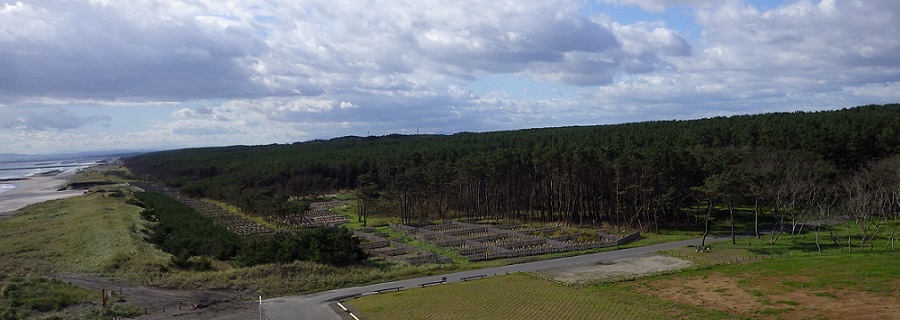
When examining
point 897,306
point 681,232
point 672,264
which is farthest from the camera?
point 681,232

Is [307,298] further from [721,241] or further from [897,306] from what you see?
[721,241]

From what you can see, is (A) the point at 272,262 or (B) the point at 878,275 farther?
(A) the point at 272,262

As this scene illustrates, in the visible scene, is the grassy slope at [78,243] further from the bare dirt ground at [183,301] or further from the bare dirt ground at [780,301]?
the bare dirt ground at [780,301]

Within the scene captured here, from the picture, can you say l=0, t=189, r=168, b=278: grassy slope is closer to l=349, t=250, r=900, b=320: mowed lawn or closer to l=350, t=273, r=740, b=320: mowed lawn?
l=350, t=273, r=740, b=320: mowed lawn

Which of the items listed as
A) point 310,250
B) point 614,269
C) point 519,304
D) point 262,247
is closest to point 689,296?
point 614,269

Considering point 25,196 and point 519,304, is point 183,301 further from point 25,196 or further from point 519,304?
point 25,196

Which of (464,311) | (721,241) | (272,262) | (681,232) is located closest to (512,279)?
(464,311)

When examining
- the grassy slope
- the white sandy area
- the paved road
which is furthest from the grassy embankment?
the white sandy area

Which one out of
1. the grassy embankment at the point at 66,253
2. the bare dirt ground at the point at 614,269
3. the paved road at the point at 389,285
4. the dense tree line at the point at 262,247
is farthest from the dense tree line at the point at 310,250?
the bare dirt ground at the point at 614,269
